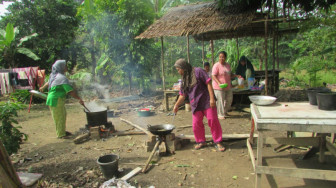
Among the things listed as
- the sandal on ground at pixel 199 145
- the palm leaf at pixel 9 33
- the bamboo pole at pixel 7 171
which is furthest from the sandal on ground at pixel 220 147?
the palm leaf at pixel 9 33

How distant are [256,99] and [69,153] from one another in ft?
12.9

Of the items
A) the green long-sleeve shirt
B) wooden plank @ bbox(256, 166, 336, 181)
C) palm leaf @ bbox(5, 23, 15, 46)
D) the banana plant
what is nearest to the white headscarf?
the green long-sleeve shirt

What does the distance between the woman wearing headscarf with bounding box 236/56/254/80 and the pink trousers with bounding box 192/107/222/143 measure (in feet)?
11.9

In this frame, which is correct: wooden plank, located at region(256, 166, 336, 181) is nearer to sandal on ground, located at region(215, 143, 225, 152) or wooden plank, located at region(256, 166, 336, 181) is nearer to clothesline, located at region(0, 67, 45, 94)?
sandal on ground, located at region(215, 143, 225, 152)

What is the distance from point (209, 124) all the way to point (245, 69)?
3.90 meters

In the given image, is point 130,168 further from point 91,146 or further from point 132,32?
point 132,32

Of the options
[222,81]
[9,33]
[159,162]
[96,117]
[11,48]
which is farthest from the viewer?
[11,48]

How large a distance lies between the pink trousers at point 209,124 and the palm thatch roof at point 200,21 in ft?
9.90

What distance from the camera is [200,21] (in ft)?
23.3

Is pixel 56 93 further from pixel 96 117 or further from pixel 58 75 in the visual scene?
pixel 96 117

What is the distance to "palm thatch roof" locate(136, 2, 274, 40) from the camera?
647 cm

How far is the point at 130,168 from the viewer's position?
389 cm

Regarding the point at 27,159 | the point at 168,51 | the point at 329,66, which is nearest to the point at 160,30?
the point at 27,159

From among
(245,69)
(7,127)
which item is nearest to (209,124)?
(7,127)
